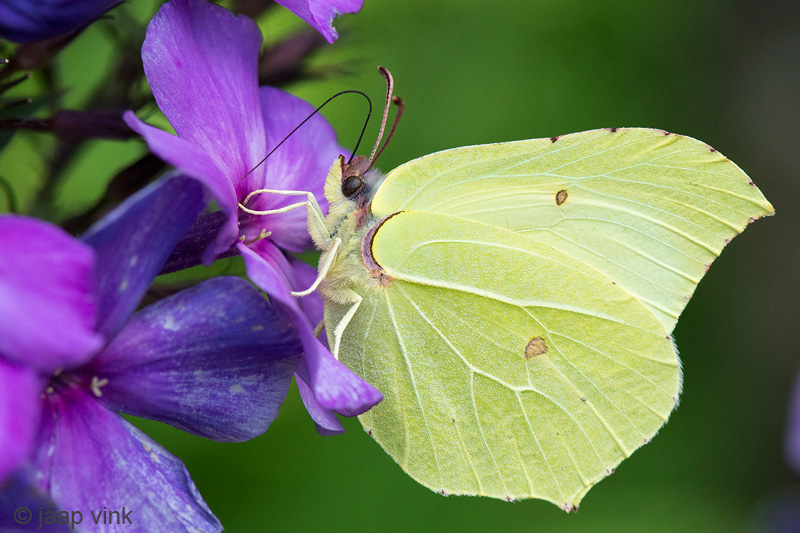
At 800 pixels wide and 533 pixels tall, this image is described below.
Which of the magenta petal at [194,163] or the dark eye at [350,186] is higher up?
the magenta petal at [194,163]

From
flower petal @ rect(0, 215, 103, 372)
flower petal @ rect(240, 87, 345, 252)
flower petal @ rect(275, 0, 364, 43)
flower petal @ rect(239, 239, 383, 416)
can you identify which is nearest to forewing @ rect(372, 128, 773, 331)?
flower petal @ rect(240, 87, 345, 252)

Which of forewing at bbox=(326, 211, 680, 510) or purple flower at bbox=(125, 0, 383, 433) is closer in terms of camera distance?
purple flower at bbox=(125, 0, 383, 433)

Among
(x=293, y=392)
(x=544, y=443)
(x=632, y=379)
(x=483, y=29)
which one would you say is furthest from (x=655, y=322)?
(x=483, y=29)

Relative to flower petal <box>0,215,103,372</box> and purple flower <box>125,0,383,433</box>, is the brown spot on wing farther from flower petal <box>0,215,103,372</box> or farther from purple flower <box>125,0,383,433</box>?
flower petal <box>0,215,103,372</box>

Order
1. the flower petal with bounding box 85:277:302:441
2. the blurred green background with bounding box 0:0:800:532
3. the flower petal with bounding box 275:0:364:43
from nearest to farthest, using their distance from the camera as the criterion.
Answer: the flower petal with bounding box 85:277:302:441 < the flower petal with bounding box 275:0:364:43 < the blurred green background with bounding box 0:0:800:532

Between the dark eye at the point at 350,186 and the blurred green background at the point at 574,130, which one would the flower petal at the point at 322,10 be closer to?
the dark eye at the point at 350,186

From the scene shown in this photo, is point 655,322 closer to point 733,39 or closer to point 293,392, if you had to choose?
point 293,392

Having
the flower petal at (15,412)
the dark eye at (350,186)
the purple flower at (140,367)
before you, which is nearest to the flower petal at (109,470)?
the purple flower at (140,367)
